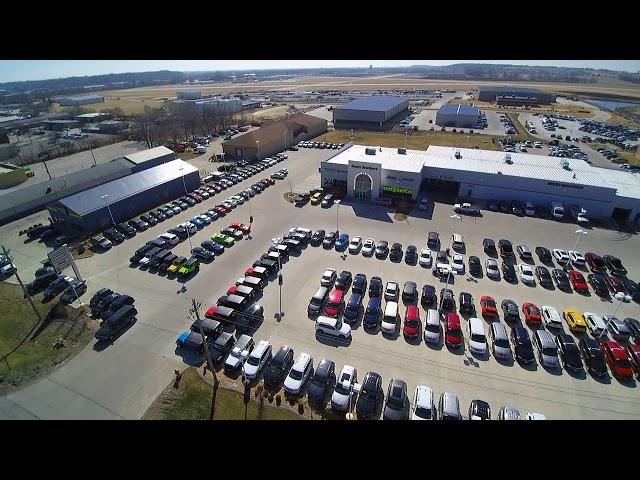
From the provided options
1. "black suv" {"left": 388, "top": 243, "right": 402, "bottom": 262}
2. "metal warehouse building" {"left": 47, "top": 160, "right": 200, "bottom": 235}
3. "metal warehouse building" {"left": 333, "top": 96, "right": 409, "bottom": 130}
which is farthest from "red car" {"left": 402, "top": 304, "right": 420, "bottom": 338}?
"metal warehouse building" {"left": 333, "top": 96, "right": 409, "bottom": 130}

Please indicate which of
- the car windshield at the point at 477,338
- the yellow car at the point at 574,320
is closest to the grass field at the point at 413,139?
the yellow car at the point at 574,320

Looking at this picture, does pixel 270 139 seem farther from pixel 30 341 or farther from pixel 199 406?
pixel 199 406

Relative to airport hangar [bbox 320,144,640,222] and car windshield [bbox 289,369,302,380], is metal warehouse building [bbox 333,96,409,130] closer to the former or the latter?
airport hangar [bbox 320,144,640,222]

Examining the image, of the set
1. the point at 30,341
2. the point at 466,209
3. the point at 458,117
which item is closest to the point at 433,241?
the point at 466,209

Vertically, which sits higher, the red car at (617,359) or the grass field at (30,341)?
the red car at (617,359)

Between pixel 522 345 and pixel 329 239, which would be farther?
pixel 329 239

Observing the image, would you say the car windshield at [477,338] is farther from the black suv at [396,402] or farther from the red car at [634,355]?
the red car at [634,355]
